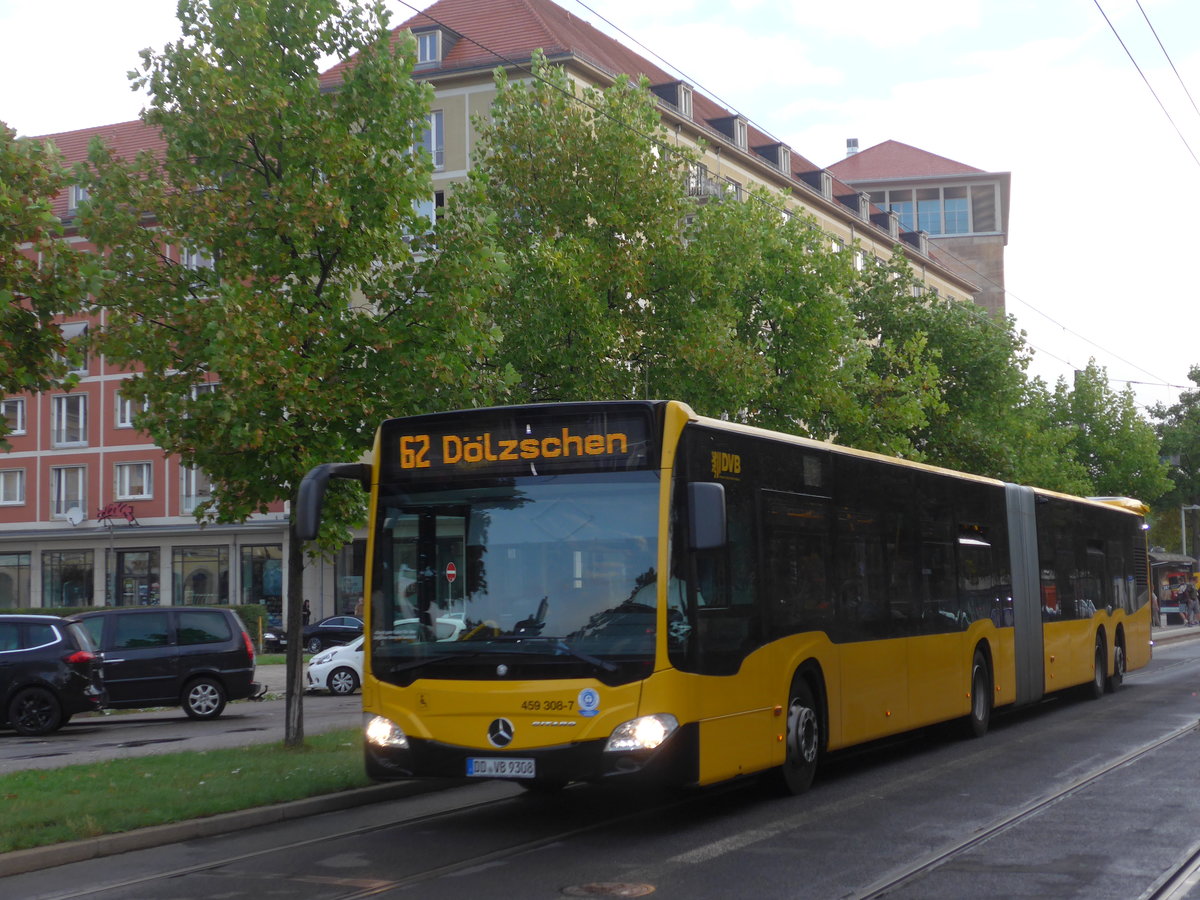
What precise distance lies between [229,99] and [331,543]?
4434 millimetres

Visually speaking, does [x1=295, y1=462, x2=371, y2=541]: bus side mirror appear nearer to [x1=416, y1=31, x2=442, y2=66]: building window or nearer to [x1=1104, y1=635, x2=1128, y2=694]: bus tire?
[x1=1104, y1=635, x2=1128, y2=694]: bus tire

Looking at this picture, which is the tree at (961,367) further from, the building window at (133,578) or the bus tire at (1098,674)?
the building window at (133,578)

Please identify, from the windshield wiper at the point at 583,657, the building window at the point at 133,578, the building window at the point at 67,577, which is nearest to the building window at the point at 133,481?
the building window at the point at 133,578

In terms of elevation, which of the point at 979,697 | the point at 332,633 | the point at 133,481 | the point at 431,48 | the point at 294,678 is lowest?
the point at 979,697

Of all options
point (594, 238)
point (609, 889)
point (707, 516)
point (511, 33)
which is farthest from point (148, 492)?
point (609, 889)

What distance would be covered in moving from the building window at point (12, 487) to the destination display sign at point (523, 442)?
55962 mm

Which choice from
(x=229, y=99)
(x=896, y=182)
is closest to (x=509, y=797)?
(x=229, y=99)

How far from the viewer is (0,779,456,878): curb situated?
9.23 meters

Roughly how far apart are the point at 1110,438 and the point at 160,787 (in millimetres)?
54512

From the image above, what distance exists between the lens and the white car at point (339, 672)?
2862cm

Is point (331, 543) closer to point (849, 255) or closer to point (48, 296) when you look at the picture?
point (48, 296)

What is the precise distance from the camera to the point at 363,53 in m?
15.3

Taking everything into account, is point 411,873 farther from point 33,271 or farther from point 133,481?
point 133,481

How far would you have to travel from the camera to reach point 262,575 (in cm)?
5772
